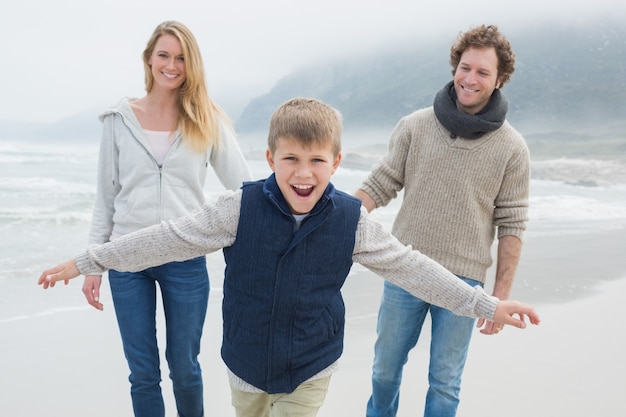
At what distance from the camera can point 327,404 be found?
3346mm

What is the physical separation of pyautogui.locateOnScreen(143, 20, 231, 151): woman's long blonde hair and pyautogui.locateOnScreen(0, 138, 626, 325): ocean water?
3.01 meters

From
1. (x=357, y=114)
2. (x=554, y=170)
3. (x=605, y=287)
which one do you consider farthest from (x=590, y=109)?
(x=605, y=287)

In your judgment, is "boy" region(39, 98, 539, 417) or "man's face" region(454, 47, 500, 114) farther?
"man's face" region(454, 47, 500, 114)

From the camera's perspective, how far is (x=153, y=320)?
8.14 feet

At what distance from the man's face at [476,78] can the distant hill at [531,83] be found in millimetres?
59680

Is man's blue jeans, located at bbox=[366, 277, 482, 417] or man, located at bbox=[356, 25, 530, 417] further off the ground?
man, located at bbox=[356, 25, 530, 417]

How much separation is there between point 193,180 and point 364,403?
176 cm

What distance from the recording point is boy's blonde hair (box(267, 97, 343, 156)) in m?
1.80

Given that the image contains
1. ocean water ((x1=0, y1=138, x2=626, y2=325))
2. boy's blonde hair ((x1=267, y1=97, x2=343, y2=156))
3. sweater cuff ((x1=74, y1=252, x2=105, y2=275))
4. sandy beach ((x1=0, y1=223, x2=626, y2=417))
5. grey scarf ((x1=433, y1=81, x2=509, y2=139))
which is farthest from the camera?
ocean water ((x1=0, y1=138, x2=626, y2=325))

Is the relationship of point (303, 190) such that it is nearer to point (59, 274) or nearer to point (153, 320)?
point (59, 274)

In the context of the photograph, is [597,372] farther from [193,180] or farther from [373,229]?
[193,180]

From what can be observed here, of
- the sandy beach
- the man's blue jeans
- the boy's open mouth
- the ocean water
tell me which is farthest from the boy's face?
the ocean water

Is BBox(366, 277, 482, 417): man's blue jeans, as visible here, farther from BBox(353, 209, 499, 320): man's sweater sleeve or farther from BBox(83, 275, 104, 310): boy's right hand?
BBox(83, 275, 104, 310): boy's right hand

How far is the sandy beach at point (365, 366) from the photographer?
10.7 ft
